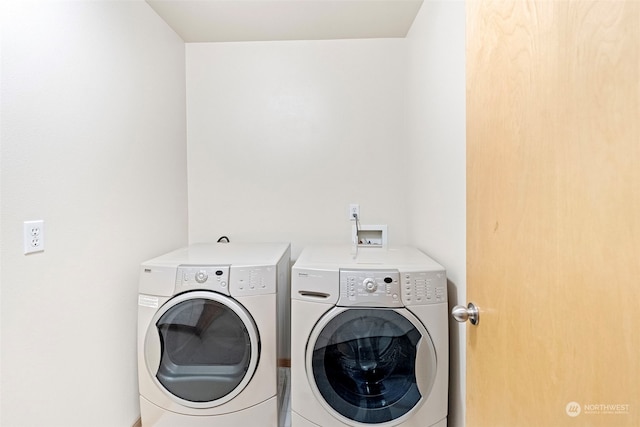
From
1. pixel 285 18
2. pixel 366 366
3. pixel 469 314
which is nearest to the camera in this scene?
pixel 469 314

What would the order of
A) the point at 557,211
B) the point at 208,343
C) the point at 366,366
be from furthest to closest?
the point at 208,343
the point at 366,366
the point at 557,211

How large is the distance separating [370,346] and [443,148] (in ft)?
3.26

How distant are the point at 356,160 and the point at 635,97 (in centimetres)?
191

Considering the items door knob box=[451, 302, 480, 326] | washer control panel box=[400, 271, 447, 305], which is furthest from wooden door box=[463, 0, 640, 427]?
washer control panel box=[400, 271, 447, 305]

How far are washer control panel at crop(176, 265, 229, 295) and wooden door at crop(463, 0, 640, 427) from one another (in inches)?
42.7

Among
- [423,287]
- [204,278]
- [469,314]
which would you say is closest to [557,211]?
[469,314]

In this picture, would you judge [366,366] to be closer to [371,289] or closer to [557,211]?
[371,289]

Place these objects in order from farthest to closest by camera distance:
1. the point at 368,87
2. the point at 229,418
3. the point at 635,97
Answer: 1. the point at 368,87
2. the point at 229,418
3. the point at 635,97

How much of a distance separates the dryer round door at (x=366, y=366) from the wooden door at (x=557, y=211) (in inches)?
22.3

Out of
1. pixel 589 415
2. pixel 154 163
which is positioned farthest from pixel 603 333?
pixel 154 163

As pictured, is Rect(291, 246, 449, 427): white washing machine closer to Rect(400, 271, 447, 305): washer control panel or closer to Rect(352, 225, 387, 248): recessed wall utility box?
Rect(400, 271, 447, 305): washer control panel

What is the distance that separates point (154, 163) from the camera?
1.88 meters

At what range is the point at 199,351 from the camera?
1508 millimetres

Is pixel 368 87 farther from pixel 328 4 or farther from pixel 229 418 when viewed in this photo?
pixel 229 418
